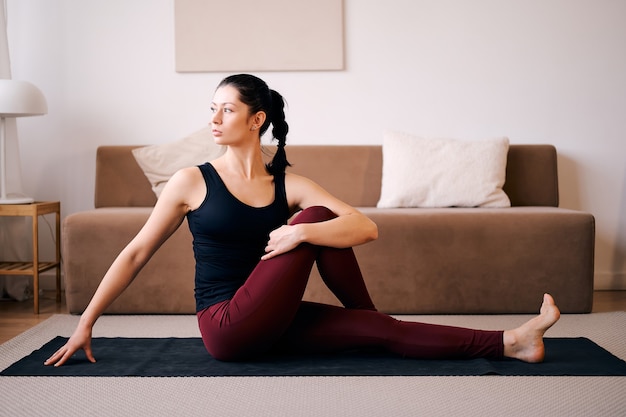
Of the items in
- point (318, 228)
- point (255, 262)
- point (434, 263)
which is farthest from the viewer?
point (434, 263)

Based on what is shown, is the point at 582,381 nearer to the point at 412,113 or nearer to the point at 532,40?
the point at 412,113

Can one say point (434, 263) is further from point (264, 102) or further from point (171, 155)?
point (171, 155)

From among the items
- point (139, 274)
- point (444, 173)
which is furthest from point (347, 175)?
point (139, 274)

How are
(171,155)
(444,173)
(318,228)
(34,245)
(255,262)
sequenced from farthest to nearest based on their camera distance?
(171,155), (444,173), (34,245), (255,262), (318,228)

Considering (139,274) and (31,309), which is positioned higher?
(139,274)

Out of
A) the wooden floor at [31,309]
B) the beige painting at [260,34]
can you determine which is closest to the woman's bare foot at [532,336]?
the wooden floor at [31,309]

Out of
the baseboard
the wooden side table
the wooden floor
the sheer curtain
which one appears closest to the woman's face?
the wooden floor

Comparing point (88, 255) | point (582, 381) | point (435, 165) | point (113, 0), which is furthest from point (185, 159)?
point (582, 381)

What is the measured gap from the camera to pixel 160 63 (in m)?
3.93

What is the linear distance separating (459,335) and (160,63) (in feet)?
8.41

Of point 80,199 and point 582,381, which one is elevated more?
point 80,199

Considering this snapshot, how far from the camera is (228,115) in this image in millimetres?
2104

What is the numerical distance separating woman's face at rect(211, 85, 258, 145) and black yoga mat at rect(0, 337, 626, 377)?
0.72 m

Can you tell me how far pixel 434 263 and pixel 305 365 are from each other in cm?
116
